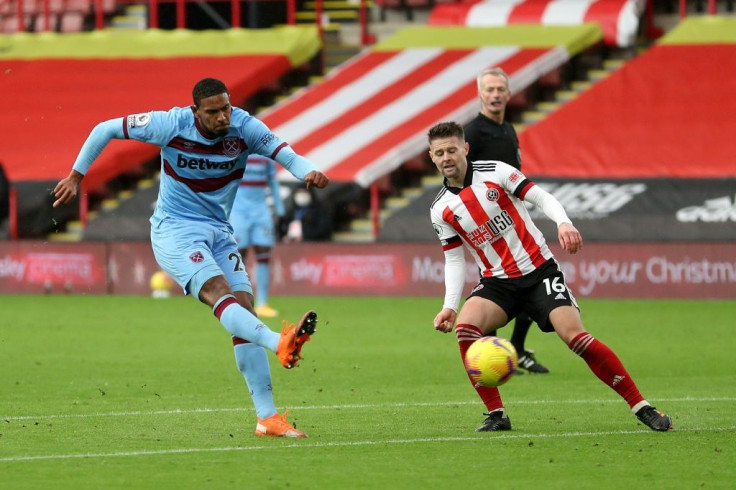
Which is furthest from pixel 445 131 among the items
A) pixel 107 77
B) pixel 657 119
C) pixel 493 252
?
pixel 107 77

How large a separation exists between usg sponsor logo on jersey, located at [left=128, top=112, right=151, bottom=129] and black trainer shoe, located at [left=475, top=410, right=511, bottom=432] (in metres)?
2.57

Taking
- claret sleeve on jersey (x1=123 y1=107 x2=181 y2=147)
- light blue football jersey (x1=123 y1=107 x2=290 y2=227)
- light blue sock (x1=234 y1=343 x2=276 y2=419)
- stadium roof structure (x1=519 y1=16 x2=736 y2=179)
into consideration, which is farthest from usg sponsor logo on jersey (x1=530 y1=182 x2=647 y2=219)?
claret sleeve on jersey (x1=123 y1=107 x2=181 y2=147)

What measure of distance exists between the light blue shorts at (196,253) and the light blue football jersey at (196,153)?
0.28 feet

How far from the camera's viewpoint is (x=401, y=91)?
26.0 m

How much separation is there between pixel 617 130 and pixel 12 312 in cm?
979

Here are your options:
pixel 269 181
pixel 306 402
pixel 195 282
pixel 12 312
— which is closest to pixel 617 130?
pixel 269 181

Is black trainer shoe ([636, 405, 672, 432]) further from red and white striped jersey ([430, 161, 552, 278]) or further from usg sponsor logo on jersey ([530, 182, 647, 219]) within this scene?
usg sponsor logo on jersey ([530, 182, 647, 219])

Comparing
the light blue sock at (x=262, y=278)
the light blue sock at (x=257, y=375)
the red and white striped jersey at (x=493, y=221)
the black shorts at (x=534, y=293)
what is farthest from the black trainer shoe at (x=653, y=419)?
the light blue sock at (x=262, y=278)

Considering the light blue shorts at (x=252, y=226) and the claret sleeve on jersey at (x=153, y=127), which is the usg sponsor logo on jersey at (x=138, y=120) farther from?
the light blue shorts at (x=252, y=226)

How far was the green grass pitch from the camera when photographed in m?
7.12

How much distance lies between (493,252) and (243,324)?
1595 mm

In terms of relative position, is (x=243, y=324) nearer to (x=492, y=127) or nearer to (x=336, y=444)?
(x=336, y=444)

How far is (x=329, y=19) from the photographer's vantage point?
2948cm

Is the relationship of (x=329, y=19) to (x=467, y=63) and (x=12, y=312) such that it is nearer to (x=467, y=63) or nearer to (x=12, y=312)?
(x=467, y=63)
